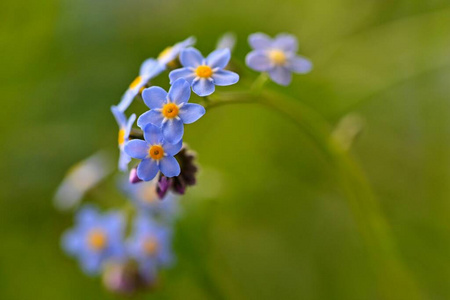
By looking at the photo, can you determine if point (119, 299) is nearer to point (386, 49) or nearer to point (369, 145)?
point (369, 145)

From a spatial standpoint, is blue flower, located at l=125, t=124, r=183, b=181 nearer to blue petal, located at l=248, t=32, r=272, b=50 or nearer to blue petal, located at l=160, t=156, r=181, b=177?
blue petal, located at l=160, t=156, r=181, b=177

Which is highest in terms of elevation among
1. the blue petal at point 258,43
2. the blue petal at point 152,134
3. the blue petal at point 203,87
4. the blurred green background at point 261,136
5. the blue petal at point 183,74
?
the blurred green background at point 261,136

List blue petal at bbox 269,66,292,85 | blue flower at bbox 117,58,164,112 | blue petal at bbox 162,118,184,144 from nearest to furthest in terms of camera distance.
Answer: blue petal at bbox 162,118,184,144, blue flower at bbox 117,58,164,112, blue petal at bbox 269,66,292,85

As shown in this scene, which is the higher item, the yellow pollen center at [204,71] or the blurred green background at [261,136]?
the blurred green background at [261,136]

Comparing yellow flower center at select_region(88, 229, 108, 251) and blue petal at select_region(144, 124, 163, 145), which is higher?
yellow flower center at select_region(88, 229, 108, 251)

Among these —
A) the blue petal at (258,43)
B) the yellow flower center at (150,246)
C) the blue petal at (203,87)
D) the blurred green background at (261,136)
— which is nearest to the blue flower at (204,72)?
the blue petal at (203,87)

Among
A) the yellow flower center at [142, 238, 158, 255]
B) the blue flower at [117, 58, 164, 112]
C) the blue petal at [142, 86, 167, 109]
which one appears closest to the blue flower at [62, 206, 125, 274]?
the yellow flower center at [142, 238, 158, 255]

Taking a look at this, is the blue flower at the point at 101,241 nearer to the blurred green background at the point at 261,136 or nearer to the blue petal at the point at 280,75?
the blurred green background at the point at 261,136

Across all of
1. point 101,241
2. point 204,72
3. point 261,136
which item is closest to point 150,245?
point 101,241
